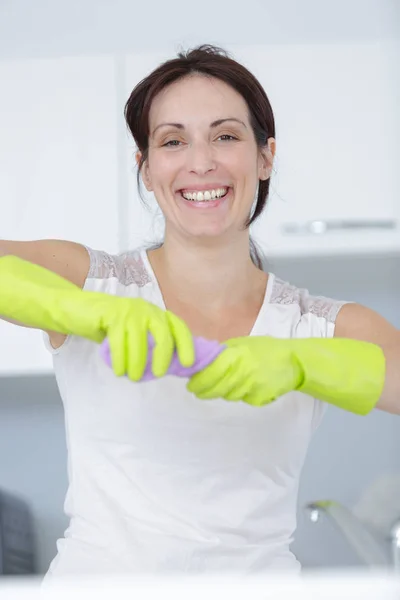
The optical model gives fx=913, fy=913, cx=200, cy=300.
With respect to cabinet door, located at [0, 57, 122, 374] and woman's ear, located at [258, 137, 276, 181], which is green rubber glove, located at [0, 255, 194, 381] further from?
cabinet door, located at [0, 57, 122, 374]

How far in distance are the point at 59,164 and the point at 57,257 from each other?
705mm

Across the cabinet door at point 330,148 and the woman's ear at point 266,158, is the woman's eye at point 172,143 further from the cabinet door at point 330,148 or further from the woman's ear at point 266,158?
the cabinet door at point 330,148

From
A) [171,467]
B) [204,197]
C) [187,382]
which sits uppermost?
[204,197]

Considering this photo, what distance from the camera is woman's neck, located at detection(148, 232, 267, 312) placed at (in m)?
1.29

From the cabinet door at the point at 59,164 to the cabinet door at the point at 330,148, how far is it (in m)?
0.31

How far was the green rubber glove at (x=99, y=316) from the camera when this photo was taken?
35.7 inches

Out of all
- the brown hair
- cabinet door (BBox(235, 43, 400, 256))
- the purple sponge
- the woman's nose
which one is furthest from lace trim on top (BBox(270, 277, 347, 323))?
cabinet door (BBox(235, 43, 400, 256))

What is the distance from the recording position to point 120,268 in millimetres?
1293

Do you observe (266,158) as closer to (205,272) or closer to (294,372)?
(205,272)

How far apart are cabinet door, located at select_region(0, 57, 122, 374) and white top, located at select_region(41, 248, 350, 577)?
2.03 ft

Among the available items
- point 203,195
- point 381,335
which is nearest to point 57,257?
point 203,195

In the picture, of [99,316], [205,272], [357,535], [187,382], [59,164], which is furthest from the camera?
[59,164]

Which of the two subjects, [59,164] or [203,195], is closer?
[203,195]

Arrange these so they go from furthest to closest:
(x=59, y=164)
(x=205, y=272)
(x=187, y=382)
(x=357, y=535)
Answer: (x=59, y=164)
(x=357, y=535)
(x=205, y=272)
(x=187, y=382)
